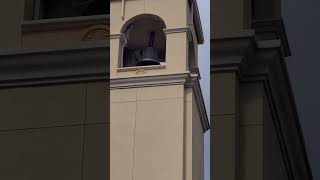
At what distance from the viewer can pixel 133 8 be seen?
12.7m

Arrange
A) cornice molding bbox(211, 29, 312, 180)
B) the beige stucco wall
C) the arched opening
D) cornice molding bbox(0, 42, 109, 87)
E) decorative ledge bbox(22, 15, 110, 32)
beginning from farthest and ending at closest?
decorative ledge bbox(22, 15, 110, 32) → cornice molding bbox(0, 42, 109, 87) → cornice molding bbox(211, 29, 312, 180) → the arched opening → the beige stucco wall

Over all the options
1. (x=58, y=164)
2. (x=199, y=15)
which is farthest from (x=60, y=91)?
(x=199, y=15)

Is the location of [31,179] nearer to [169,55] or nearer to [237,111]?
[237,111]

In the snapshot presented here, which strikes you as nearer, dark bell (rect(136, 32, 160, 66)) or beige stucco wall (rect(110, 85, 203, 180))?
beige stucco wall (rect(110, 85, 203, 180))

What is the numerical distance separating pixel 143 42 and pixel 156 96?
931 mm

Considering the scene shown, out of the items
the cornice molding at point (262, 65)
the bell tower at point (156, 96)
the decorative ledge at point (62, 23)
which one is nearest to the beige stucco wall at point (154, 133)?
the bell tower at point (156, 96)

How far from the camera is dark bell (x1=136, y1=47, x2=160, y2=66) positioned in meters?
12.9

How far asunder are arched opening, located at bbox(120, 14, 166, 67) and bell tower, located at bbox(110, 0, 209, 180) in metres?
0.01

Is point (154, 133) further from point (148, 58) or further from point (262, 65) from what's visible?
point (262, 65)

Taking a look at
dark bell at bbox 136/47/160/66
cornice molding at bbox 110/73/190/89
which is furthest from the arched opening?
cornice molding at bbox 110/73/190/89

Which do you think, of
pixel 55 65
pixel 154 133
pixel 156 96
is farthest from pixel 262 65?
pixel 154 133

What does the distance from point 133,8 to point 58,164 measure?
3.59 metres

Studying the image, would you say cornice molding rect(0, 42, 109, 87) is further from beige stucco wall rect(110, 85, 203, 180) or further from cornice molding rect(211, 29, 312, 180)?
beige stucco wall rect(110, 85, 203, 180)

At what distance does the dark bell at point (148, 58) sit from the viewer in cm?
1285
